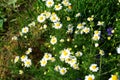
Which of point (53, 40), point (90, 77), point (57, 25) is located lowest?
point (90, 77)

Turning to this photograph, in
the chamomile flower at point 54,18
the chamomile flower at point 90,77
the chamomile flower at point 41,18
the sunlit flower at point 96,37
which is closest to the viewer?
the chamomile flower at point 90,77

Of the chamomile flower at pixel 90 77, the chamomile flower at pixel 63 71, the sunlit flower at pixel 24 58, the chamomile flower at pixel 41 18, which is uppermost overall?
the chamomile flower at pixel 41 18

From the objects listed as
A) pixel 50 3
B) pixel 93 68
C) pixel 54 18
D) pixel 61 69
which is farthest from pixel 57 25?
pixel 93 68

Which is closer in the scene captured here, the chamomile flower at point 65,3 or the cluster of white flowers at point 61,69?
the cluster of white flowers at point 61,69

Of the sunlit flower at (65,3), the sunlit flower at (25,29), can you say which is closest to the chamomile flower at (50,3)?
the sunlit flower at (65,3)

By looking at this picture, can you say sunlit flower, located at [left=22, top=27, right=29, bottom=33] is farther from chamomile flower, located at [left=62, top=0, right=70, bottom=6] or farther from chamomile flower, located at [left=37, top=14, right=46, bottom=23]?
chamomile flower, located at [left=62, top=0, right=70, bottom=6]

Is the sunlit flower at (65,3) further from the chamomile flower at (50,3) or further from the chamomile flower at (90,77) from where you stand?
the chamomile flower at (90,77)

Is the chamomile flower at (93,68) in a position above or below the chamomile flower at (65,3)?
below

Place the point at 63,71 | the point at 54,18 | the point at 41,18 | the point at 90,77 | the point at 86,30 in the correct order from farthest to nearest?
the point at 41,18
the point at 54,18
the point at 86,30
the point at 63,71
the point at 90,77

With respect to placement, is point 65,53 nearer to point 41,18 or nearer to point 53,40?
point 53,40

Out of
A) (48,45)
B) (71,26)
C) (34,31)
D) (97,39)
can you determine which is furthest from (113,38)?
(34,31)

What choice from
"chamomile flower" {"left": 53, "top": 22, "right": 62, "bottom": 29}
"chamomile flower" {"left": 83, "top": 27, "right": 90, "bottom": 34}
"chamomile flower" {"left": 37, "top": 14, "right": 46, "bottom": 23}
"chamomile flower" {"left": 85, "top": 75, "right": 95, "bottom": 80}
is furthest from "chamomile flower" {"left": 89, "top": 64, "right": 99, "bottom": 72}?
"chamomile flower" {"left": 37, "top": 14, "right": 46, "bottom": 23}
